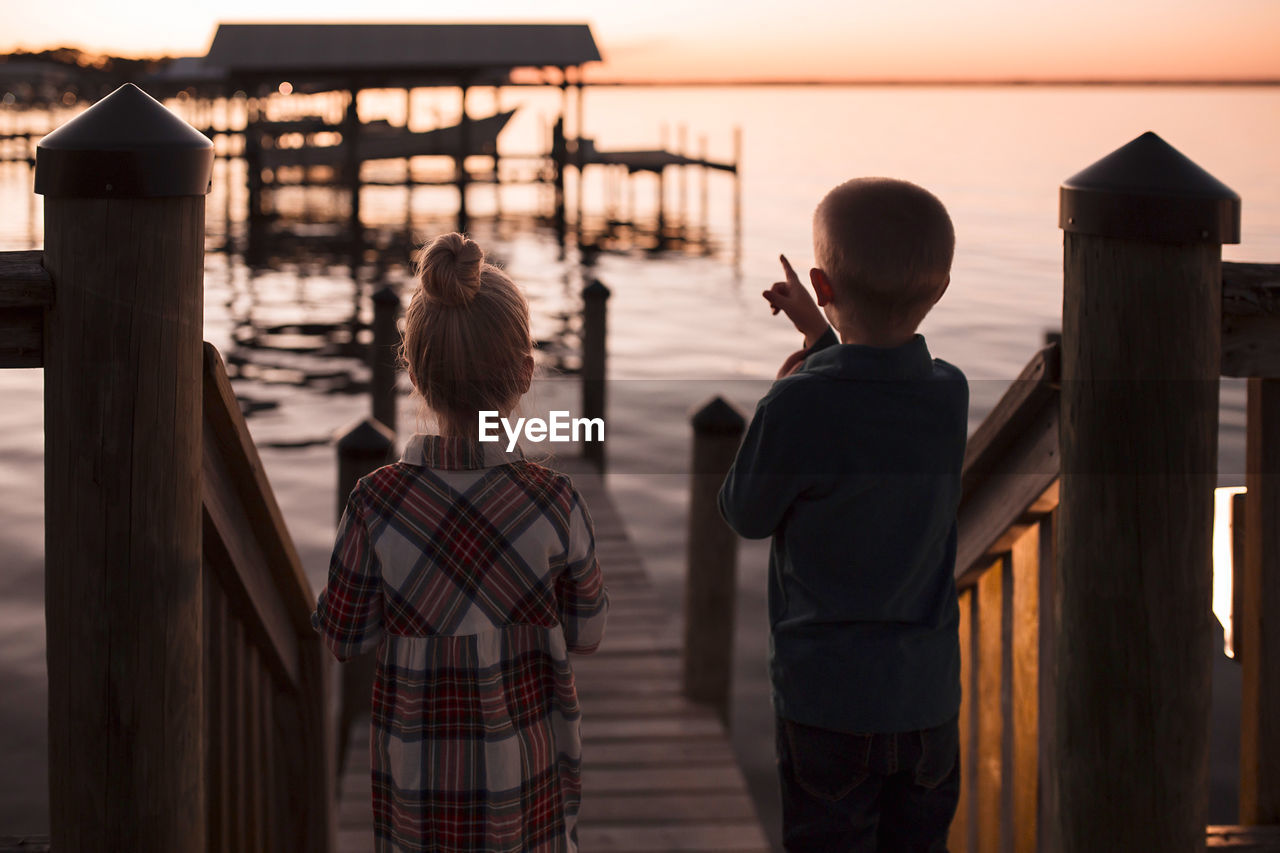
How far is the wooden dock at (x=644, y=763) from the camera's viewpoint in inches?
162

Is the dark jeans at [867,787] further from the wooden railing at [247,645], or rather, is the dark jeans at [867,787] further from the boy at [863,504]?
the wooden railing at [247,645]

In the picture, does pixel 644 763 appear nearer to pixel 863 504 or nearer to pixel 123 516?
pixel 863 504

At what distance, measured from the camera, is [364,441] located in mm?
4777

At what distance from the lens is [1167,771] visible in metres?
2.08

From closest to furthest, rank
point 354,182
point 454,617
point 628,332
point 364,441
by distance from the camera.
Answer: point 454,617 → point 364,441 → point 628,332 → point 354,182

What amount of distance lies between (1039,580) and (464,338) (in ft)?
3.76

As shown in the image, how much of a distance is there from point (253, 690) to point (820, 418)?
137 cm

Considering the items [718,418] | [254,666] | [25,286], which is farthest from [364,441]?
[25,286]

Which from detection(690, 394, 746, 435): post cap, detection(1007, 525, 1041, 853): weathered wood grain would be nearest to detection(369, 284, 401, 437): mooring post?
detection(690, 394, 746, 435): post cap

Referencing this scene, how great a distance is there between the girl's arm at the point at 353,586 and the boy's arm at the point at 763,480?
58 centimetres

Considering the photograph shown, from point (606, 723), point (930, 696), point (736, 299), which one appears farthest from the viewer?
point (736, 299)

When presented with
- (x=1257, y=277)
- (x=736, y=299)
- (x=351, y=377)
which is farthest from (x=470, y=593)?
(x=736, y=299)

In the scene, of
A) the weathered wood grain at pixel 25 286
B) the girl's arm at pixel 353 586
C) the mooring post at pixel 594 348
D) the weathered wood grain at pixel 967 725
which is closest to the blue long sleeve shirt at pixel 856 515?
the girl's arm at pixel 353 586

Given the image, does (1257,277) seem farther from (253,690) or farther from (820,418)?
(253,690)
